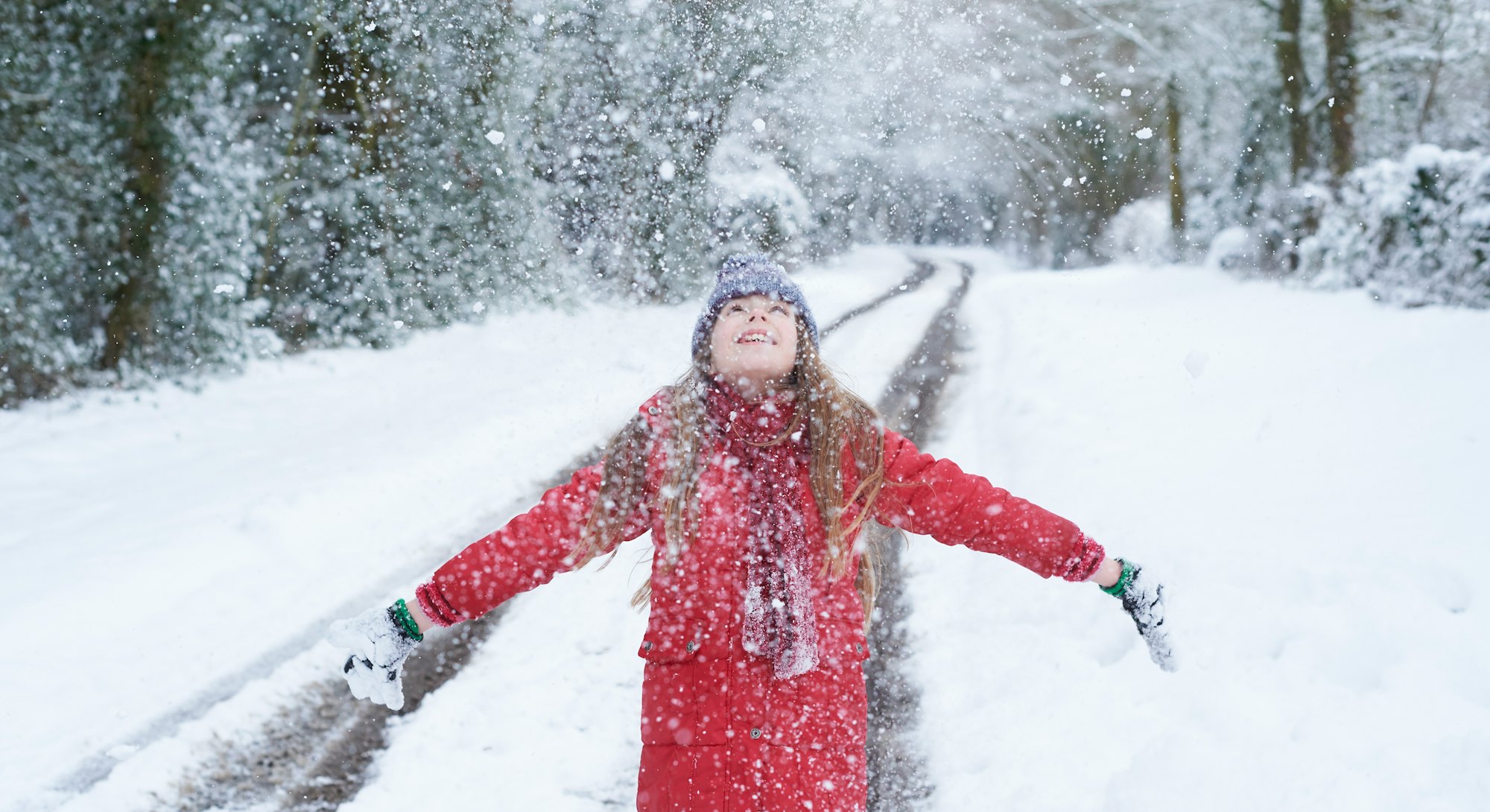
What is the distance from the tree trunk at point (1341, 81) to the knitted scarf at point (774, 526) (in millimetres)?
14206

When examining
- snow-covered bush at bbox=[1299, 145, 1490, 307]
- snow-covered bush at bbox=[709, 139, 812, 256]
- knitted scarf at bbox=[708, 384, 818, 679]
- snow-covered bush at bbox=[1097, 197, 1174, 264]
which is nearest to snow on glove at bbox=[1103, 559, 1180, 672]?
knitted scarf at bbox=[708, 384, 818, 679]

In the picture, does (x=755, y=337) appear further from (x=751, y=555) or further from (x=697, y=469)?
(x=751, y=555)

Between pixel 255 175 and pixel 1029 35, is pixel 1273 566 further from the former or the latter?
pixel 1029 35

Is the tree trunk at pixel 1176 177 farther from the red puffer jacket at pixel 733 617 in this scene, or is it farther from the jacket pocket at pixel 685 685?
the jacket pocket at pixel 685 685

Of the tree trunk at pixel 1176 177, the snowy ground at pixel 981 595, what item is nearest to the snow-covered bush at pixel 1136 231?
the tree trunk at pixel 1176 177

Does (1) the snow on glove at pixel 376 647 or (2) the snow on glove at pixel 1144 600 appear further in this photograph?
(2) the snow on glove at pixel 1144 600

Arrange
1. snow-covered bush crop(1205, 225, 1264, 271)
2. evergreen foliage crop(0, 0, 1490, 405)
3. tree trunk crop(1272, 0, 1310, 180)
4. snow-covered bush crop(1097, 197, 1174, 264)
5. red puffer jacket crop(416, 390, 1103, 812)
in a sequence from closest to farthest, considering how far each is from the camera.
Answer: red puffer jacket crop(416, 390, 1103, 812) < evergreen foliage crop(0, 0, 1490, 405) < tree trunk crop(1272, 0, 1310, 180) < snow-covered bush crop(1205, 225, 1264, 271) < snow-covered bush crop(1097, 197, 1174, 264)

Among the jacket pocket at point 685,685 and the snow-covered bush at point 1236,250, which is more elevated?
the jacket pocket at point 685,685

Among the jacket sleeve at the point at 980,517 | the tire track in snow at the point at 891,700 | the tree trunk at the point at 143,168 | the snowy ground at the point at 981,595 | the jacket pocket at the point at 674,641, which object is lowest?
the tire track in snow at the point at 891,700

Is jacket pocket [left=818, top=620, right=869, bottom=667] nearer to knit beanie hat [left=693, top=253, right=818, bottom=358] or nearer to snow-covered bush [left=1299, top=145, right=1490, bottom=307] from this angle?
knit beanie hat [left=693, top=253, right=818, bottom=358]

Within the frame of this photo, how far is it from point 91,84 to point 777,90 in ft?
41.7

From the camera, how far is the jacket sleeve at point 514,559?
197 cm

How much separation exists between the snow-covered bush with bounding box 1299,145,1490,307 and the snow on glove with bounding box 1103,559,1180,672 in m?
9.01

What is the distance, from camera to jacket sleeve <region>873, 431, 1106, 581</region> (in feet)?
6.68
